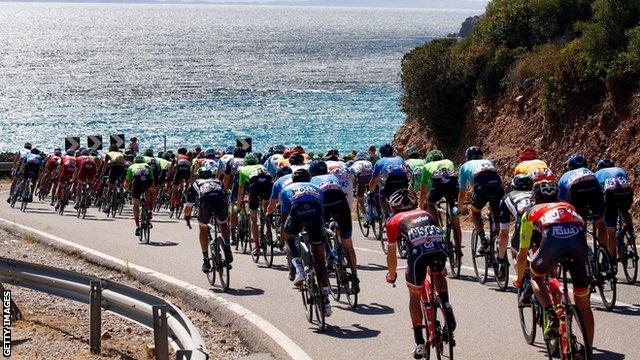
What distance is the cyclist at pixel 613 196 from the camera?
535 inches

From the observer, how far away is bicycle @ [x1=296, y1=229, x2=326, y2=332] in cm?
1215

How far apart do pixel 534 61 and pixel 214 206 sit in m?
16.7

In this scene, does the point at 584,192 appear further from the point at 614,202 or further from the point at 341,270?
the point at 341,270

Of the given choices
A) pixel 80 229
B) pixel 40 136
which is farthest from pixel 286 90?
pixel 80 229

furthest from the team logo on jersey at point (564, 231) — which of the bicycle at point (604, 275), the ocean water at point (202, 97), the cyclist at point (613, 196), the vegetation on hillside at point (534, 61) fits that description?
the ocean water at point (202, 97)

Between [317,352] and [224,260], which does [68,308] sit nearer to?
[224,260]

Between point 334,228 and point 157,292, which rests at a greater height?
point 334,228

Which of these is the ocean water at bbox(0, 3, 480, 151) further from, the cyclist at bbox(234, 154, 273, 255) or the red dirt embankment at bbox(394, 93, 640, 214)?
the cyclist at bbox(234, 154, 273, 255)

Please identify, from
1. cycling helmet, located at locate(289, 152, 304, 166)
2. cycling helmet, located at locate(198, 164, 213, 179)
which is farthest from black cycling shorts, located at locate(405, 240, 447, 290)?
cycling helmet, located at locate(198, 164, 213, 179)

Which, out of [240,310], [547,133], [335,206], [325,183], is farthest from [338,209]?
[547,133]

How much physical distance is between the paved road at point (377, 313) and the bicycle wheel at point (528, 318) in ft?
0.34

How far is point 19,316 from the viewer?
1345 cm

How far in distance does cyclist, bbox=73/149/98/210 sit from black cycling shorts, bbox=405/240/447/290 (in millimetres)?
19467

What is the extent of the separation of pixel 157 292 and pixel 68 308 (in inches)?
53.8
